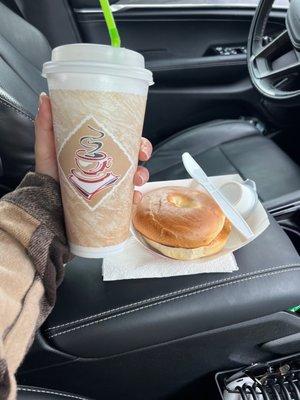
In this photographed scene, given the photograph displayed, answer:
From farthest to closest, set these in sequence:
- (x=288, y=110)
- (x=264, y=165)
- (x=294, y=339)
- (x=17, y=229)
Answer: (x=288, y=110) < (x=264, y=165) < (x=294, y=339) < (x=17, y=229)

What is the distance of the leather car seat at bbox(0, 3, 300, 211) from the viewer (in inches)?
34.0

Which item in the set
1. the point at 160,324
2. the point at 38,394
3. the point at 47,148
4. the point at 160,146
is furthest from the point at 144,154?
the point at 160,146

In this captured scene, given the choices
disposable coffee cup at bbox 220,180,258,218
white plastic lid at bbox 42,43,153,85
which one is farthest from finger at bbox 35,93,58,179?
disposable coffee cup at bbox 220,180,258,218

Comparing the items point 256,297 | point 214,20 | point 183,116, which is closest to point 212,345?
point 256,297

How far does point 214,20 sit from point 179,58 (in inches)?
7.8

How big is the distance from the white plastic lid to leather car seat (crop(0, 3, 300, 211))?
37 cm

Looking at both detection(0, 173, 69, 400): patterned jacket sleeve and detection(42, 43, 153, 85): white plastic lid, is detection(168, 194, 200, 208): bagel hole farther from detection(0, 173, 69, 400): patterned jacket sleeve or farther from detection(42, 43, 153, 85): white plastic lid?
detection(42, 43, 153, 85): white plastic lid

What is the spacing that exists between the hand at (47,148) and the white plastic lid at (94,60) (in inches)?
4.1

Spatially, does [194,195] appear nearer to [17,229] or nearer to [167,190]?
[167,190]

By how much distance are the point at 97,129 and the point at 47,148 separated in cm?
20

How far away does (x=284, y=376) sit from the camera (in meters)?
0.85

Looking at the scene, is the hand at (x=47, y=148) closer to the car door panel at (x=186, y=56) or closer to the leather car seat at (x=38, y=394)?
the leather car seat at (x=38, y=394)

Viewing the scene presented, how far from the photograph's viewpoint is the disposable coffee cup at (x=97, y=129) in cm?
48

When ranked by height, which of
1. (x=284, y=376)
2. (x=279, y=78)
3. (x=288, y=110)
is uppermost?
(x=279, y=78)
